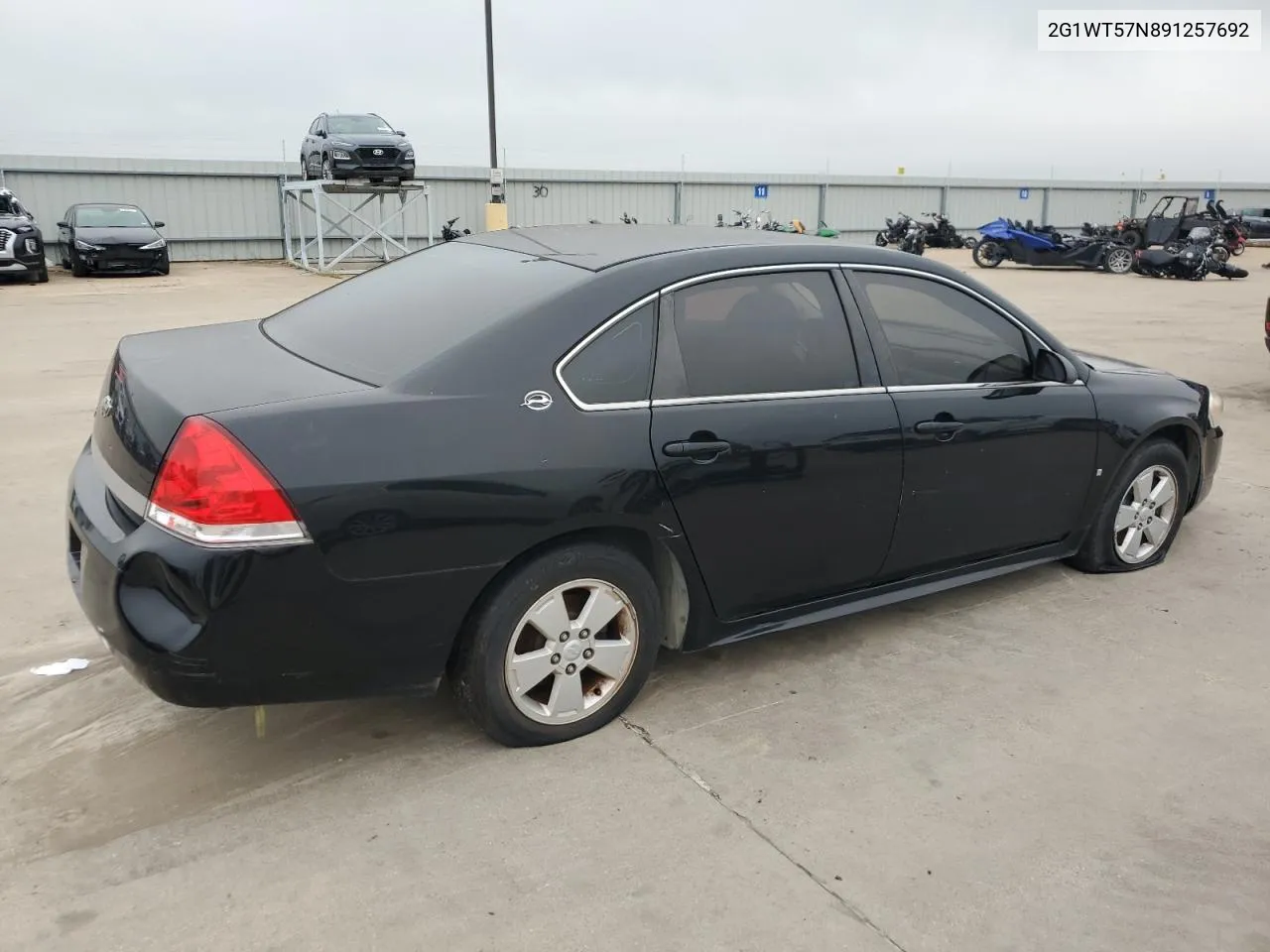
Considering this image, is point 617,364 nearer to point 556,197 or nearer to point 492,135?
point 492,135

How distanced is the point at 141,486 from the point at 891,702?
241 cm

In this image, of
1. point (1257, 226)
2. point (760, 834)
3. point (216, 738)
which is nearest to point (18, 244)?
point (216, 738)

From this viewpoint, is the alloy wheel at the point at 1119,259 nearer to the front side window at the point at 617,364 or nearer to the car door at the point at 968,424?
the car door at the point at 968,424

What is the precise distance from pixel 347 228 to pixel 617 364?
2562 centimetres

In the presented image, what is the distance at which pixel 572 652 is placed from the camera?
3.07 metres

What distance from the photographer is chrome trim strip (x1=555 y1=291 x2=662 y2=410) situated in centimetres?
297

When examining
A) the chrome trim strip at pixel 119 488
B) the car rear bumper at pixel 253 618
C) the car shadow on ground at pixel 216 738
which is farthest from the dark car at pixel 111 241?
the car rear bumper at pixel 253 618

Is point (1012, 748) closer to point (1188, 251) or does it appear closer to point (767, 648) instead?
point (767, 648)

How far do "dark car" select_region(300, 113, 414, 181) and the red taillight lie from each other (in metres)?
20.0

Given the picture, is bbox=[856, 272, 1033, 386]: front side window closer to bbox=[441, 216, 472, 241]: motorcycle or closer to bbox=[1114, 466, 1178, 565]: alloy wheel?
bbox=[1114, 466, 1178, 565]: alloy wheel

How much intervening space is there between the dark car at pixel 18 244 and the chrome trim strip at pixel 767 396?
61.8ft

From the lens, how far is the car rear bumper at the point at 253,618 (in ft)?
8.38

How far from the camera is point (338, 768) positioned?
9.96 ft

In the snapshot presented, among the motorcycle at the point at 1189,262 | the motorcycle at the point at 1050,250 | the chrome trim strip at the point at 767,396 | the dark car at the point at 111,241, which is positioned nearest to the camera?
the chrome trim strip at the point at 767,396
